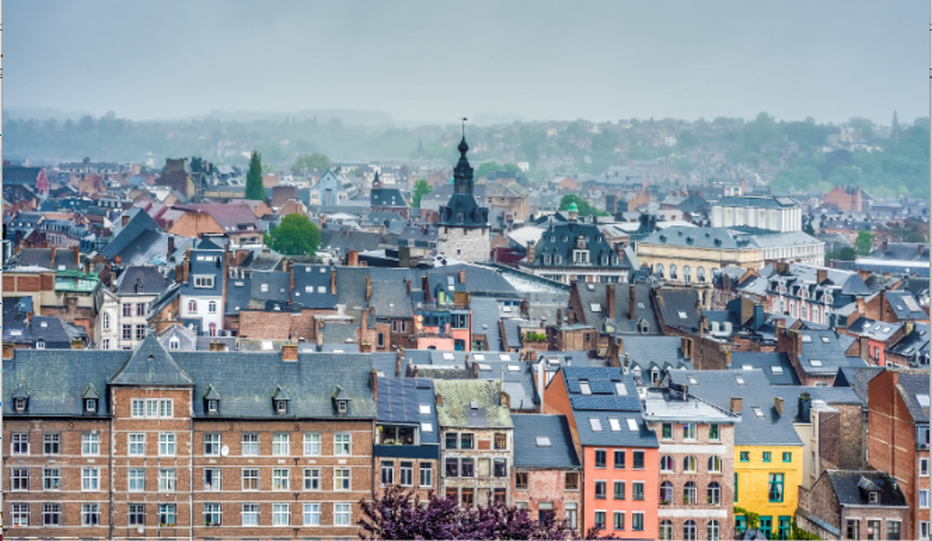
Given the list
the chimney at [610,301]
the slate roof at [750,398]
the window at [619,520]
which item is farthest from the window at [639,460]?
the chimney at [610,301]

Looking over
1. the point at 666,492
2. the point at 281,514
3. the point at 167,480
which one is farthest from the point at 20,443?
the point at 666,492

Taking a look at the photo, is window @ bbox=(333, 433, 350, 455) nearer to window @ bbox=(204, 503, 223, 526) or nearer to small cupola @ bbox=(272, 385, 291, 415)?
→ small cupola @ bbox=(272, 385, 291, 415)

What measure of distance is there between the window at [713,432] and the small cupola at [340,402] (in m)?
10.0

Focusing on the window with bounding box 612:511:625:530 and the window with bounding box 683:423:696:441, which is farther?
the window with bounding box 683:423:696:441

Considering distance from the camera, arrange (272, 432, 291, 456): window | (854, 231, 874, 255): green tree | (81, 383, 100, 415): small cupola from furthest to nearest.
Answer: (854, 231, 874, 255): green tree → (272, 432, 291, 456): window → (81, 383, 100, 415): small cupola

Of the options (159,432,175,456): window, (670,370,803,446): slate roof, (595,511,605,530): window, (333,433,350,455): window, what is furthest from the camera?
(670,370,803,446): slate roof

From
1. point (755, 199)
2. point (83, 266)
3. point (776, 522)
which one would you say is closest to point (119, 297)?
point (83, 266)

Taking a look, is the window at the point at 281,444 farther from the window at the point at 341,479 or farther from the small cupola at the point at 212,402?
the small cupola at the point at 212,402

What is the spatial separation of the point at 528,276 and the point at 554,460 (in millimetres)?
40320

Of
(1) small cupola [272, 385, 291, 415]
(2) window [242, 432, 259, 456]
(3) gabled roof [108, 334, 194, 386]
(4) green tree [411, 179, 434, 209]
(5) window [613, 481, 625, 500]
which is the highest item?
(4) green tree [411, 179, 434, 209]

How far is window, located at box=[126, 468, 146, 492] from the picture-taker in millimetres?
36938

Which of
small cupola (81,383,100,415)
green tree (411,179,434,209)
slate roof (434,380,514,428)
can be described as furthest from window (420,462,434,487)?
green tree (411,179,434,209)

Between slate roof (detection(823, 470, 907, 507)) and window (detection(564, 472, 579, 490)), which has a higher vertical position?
window (detection(564, 472, 579, 490))

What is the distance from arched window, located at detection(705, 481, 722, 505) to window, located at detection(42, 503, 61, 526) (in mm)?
17037
